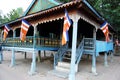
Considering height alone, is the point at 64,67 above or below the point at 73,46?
below

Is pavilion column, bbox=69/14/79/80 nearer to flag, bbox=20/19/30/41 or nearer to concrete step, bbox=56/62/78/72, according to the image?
concrete step, bbox=56/62/78/72

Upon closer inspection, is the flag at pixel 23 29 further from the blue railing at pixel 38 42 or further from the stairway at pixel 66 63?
the stairway at pixel 66 63

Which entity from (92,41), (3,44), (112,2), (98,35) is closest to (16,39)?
(3,44)

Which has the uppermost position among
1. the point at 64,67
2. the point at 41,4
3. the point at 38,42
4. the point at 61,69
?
the point at 41,4

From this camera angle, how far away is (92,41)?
11906mm

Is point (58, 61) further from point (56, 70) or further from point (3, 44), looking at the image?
point (3, 44)

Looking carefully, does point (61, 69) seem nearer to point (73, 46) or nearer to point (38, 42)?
point (38, 42)

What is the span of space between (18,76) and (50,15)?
514 centimetres

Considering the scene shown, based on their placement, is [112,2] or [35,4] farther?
[112,2]

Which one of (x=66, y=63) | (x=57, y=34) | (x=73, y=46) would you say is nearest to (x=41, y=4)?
(x=57, y=34)

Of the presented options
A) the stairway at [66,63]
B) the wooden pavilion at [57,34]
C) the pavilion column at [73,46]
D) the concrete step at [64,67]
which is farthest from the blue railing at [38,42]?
the pavilion column at [73,46]

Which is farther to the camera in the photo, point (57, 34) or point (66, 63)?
point (57, 34)

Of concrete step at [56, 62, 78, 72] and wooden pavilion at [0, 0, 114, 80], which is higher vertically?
wooden pavilion at [0, 0, 114, 80]

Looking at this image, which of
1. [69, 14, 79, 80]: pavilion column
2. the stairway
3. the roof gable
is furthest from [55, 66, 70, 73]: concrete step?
the roof gable
